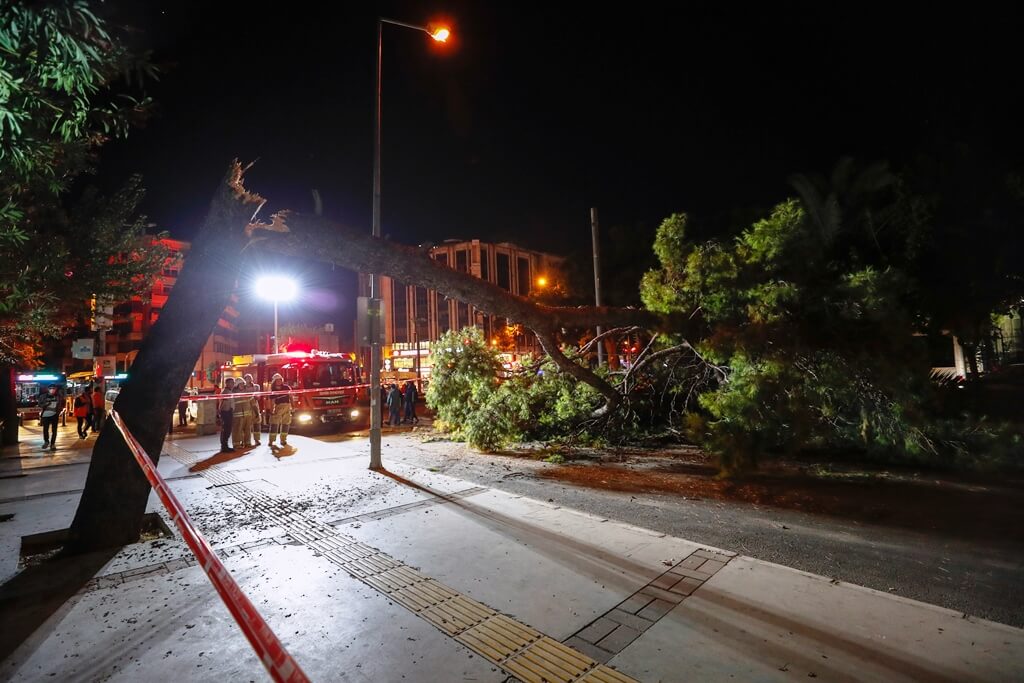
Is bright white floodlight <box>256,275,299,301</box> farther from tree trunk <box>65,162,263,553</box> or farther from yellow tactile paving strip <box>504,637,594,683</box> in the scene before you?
yellow tactile paving strip <box>504,637,594,683</box>

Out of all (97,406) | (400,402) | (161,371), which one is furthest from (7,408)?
(161,371)

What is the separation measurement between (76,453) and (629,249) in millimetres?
17806

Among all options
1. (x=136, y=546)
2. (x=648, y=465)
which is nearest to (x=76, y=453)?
(x=136, y=546)

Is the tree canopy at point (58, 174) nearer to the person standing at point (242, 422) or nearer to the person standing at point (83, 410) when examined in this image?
the person standing at point (83, 410)

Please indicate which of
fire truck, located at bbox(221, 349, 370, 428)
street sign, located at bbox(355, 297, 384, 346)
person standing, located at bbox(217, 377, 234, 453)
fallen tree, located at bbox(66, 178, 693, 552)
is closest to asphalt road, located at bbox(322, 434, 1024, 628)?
street sign, located at bbox(355, 297, 384, 346)

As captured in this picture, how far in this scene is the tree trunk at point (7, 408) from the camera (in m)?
13.2

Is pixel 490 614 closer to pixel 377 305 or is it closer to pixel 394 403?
pixel 377 305

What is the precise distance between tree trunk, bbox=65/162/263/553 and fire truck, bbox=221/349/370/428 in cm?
944

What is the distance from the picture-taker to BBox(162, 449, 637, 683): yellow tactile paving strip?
289cm

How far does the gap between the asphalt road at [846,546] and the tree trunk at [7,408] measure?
48.0ft

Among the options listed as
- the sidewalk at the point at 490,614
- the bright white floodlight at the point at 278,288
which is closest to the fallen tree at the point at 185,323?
the sidewalk at the point at 490,614

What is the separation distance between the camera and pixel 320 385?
16.2 metres

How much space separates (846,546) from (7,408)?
18844 millimetres

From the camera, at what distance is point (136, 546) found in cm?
495
